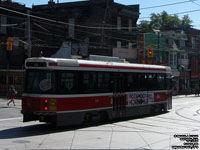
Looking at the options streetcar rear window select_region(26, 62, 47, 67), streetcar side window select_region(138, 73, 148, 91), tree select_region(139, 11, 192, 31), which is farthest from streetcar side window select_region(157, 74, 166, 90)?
tree select_region(139, 11, 192, 31)

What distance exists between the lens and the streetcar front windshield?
13.0 metres

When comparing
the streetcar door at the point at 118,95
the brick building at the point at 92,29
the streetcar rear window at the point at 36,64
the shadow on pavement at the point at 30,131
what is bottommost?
the shadow on pavement at the point at 30,131

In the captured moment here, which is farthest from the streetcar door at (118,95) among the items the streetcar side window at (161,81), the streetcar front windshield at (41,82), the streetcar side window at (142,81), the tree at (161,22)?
the tree at (161,22)

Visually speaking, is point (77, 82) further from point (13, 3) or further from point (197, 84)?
point (197, 84)

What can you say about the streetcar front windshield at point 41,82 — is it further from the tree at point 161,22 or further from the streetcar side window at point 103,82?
the tree at point 161,22

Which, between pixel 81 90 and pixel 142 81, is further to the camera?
pixel 142 81

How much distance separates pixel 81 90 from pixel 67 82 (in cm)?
84

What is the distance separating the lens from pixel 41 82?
13141 mm

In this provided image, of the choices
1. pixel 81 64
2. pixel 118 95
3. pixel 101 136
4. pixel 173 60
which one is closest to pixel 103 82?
pixel 118 95

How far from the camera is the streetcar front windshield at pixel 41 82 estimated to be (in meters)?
13.0

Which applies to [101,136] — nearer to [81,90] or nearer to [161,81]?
[81,90]

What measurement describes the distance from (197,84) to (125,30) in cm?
2287

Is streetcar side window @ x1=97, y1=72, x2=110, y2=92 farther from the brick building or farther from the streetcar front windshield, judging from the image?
the brick building

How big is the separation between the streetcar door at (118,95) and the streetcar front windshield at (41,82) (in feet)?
12.9
